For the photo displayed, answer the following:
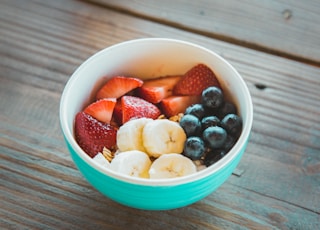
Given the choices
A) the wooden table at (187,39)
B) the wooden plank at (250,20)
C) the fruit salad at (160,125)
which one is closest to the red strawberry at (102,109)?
the fruit salad at (160,125)

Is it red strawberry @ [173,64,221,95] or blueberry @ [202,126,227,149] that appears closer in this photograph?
blueberry @ [202,126,227,149]

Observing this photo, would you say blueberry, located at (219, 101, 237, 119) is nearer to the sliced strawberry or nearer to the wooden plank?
the sliced strawberry

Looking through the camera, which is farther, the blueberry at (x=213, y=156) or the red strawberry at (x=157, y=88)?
the red strawberry at (x=157, y=88)

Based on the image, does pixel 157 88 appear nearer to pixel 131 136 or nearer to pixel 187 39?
pixel 131 136

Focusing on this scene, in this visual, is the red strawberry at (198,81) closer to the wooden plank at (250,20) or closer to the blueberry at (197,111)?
the blueberry at (197,111)

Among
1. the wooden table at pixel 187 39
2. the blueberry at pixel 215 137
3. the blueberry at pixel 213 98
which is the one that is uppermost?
the blueberry at pixel 213 98

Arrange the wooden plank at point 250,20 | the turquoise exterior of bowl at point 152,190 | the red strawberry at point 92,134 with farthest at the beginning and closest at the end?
the wooden plank at point 250,20 < the red strawberry at point 92,134 < the turquoise exterior of bowl at point 152,190

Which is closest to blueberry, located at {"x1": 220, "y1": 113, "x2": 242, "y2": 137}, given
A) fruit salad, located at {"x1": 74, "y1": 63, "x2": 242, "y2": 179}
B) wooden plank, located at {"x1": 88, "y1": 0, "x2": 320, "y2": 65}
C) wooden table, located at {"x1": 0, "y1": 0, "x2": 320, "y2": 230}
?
fruit salad, located at {"x1": 74, "y1": 63, "x2": 242, "y2": 179}
